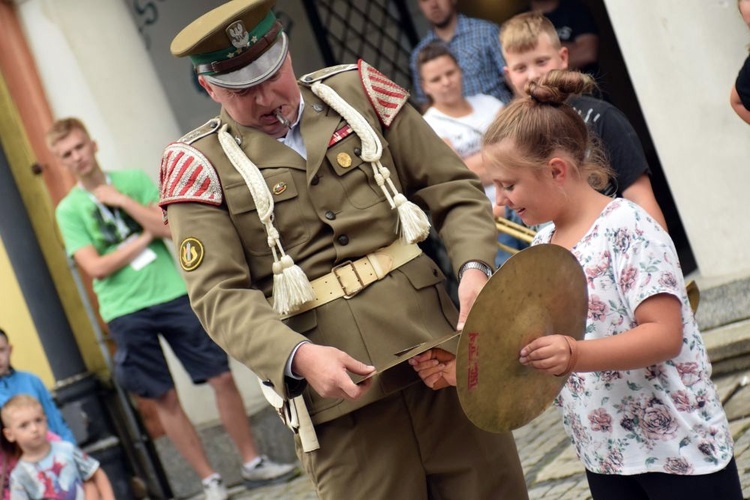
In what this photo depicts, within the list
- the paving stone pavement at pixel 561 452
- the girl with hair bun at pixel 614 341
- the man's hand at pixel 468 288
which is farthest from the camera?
the paving stone pavement at pixel 561 452

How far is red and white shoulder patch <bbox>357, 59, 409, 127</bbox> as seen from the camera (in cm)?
340

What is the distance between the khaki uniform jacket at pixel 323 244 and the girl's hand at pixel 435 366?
0.17 metres

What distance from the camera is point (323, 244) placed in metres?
3.26

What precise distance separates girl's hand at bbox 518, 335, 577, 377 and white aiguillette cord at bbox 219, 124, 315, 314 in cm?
69

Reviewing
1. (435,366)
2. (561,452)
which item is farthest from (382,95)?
(561,452)

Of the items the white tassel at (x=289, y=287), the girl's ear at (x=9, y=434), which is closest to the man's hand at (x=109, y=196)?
the girl's ear at (x=9, y=434)

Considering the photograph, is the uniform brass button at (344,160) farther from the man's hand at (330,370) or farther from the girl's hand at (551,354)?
the girl's hand at (551,354)

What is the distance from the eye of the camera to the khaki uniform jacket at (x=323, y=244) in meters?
3.18

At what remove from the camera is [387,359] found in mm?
3215

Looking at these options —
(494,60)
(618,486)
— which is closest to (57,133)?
(494,60)

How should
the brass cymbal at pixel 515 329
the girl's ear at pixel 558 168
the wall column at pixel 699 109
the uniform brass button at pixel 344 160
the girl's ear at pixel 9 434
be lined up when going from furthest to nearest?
the girl's ear at pixel 9 434 → the wall column at pixel 699 109 → the uniform brass button at pixel 344 160 → the girl's ear at pixel 558 168 → the brass cymbal at pixel 515 329

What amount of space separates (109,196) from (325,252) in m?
3.91

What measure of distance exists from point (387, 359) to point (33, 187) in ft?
17.6

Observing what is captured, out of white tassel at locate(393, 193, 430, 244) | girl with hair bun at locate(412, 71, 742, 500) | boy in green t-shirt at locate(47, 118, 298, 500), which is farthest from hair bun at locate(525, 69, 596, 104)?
boy in green t-shirt at locate(47, 118, 298, 500)
